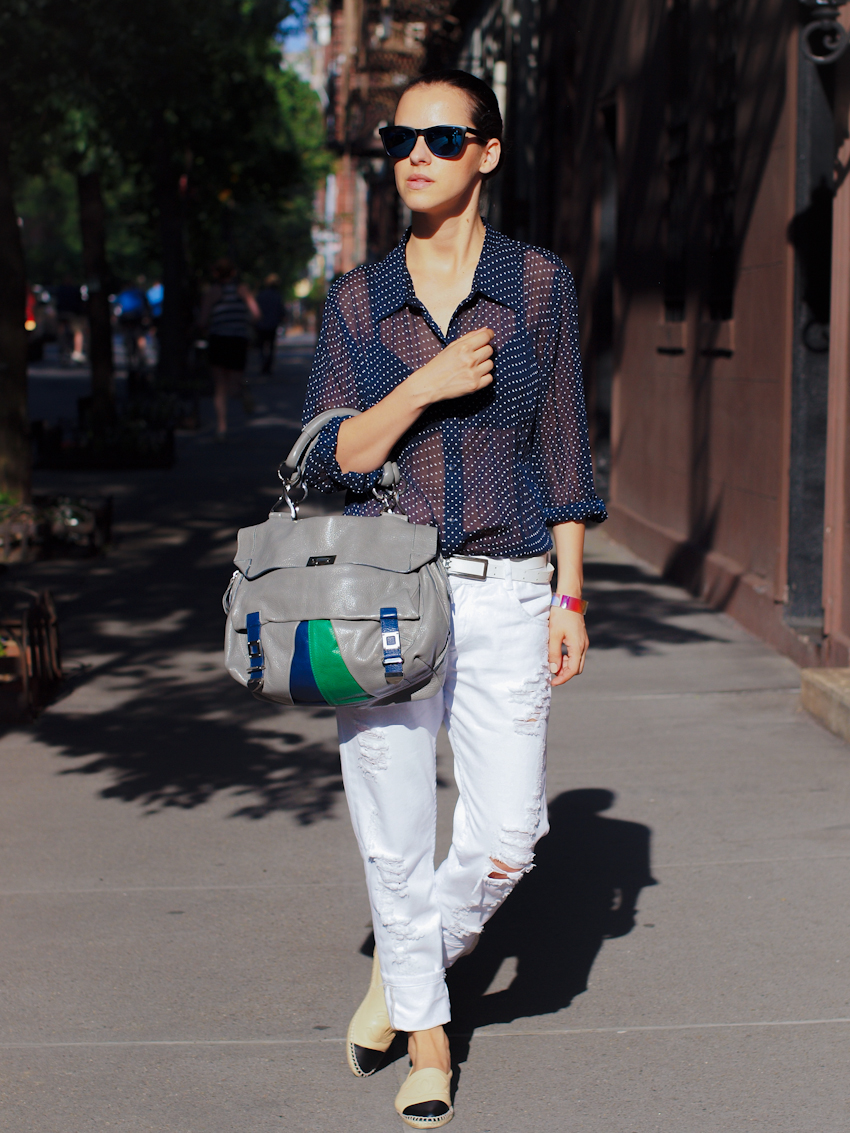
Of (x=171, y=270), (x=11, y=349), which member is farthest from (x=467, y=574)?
(x=171, y=270)

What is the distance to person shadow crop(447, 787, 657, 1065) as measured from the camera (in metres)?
3.82

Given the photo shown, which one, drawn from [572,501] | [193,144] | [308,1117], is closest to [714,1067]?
[308,1117]

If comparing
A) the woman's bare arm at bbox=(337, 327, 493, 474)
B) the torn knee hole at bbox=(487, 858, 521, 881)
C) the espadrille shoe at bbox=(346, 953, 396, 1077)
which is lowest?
the espadrille shoe at bbox=(346, 953, 396, 1077)

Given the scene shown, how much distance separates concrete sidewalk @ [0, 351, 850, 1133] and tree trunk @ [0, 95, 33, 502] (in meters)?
3.73

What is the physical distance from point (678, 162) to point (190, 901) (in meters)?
7.00

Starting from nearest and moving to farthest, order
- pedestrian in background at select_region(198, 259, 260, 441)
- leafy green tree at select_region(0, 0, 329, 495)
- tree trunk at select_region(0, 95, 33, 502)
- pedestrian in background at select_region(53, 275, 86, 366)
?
tree trunk at select_region(0, 95, 33, 502), leafy green tree at select_region(0, 0, 329, 495), pedestrian in background at select_region(198, 259, 260, 441), pedestrian in background at select_region(53, 275, 86, 366)

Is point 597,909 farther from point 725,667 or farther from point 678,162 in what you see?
point 678,162

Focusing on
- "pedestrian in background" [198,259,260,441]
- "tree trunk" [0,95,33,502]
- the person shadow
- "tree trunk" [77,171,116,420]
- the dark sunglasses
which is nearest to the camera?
the dark sunglasses

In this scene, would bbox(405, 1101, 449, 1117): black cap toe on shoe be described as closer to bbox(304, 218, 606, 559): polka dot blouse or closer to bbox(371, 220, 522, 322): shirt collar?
bbox(304, 218, 606, 559): polka dot blouse

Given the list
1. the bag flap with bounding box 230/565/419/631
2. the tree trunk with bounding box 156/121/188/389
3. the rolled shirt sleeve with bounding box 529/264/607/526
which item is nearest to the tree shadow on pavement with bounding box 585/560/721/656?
the rolled shirt sleeve with bounding box 529/264/607/526

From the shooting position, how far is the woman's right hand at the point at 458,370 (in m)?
2.88

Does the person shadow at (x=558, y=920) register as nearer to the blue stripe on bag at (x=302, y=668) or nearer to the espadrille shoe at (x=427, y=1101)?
the espadrille shoe at (x=427, y=1101)

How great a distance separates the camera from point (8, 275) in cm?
1081

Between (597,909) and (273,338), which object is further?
(273,338)
